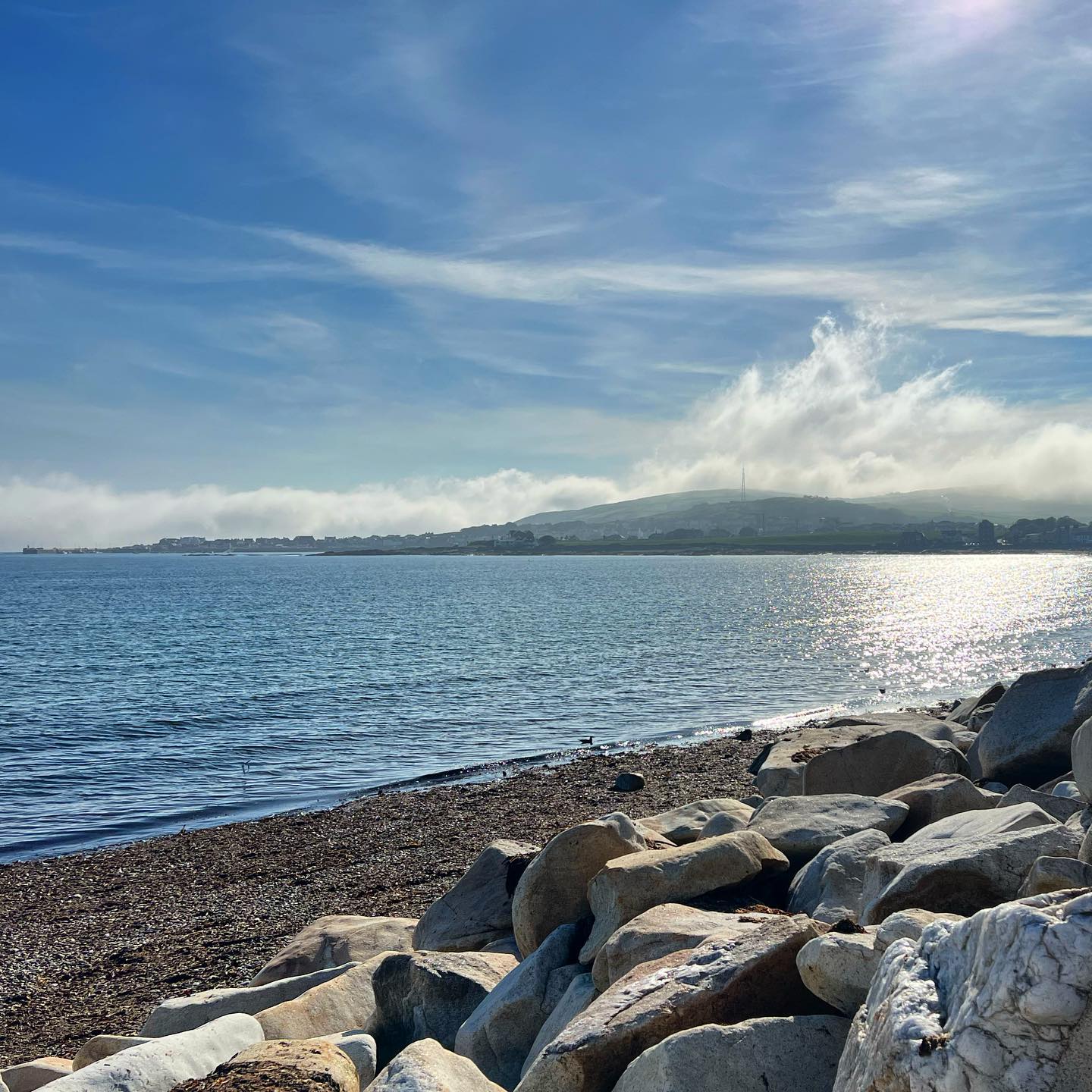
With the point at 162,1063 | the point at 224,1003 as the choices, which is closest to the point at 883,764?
the point at 224,1003

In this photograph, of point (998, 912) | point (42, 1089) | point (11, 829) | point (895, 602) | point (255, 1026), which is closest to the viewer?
point (998, 912)

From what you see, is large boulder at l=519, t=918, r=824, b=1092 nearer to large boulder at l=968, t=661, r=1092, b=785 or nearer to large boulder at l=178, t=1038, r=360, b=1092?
large boulder at l=178, t=1038, r=360, b=1092

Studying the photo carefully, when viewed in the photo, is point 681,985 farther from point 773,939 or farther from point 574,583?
point 574,583

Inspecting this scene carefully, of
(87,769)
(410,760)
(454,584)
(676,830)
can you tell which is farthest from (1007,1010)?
(454,584)

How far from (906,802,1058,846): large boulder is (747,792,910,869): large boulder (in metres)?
1.29

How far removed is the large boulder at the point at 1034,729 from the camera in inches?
488

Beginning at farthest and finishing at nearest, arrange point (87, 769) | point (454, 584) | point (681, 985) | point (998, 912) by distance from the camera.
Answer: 1. point (454, 584)
2. point (87, 769)
3. point (681, 985)
4. point (998, 912)

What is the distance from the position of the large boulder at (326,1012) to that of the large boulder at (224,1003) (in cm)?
69

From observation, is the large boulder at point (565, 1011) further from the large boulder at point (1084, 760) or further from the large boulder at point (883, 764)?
the large boulder at point (883, 764)

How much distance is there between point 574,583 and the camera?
505 feet

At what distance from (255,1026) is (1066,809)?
7.29m

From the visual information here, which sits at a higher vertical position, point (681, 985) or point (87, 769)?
point (681, 985)

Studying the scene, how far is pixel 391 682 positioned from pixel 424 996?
36600mm

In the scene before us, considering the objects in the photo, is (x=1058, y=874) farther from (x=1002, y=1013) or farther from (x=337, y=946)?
(x=337, y=946)
